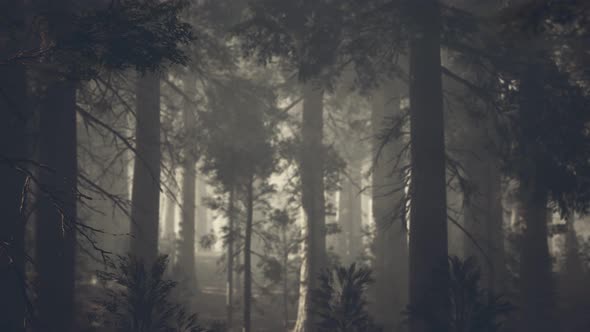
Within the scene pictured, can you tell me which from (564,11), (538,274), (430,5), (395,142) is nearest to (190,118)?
(395,142)

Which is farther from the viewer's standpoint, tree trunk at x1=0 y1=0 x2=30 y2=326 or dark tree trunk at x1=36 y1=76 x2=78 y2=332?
dark tree trunk at x1=36 y1=76 x2=78 y2=332

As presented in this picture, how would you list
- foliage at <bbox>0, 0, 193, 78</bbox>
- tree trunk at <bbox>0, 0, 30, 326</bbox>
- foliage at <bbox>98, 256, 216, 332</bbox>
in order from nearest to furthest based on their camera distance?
foliage at <bbox>0, 0, 193, 78</bbox>
foliage at <bbox>98, 256, 216, 332</bbox>
tree trunk at <bbox>0, 0, 30, 326</bbox>

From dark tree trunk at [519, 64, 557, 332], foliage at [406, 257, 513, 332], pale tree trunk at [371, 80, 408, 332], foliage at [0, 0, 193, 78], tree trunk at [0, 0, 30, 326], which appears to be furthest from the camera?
pale tree trunk at [371, 80, 408, 332]

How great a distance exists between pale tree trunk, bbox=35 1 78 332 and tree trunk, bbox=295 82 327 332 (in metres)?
7.27

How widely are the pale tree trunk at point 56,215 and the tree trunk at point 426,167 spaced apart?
7.51 metres

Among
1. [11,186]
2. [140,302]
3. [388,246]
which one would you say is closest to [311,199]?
[388,246]

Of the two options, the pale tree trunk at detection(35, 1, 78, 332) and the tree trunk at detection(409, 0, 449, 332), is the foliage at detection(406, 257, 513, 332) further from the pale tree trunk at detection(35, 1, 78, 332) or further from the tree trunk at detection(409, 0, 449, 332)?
the pale tree trunk at detection(35, 1, 78, 332)

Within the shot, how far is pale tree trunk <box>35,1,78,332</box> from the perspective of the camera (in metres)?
9.86

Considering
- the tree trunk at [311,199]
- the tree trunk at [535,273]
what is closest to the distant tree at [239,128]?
the tree trunk at [311,199]

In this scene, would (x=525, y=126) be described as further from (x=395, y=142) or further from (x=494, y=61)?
(x=395, y=142)

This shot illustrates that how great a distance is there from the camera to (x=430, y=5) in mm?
10414

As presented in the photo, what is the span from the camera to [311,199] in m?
15.7

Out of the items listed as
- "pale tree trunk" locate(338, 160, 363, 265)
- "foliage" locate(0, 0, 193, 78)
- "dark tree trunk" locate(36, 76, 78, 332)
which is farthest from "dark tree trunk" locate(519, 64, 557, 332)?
"pale tree trunk" locate(338, 160, 363, 265)

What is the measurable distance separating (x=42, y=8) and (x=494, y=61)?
1027 cm
